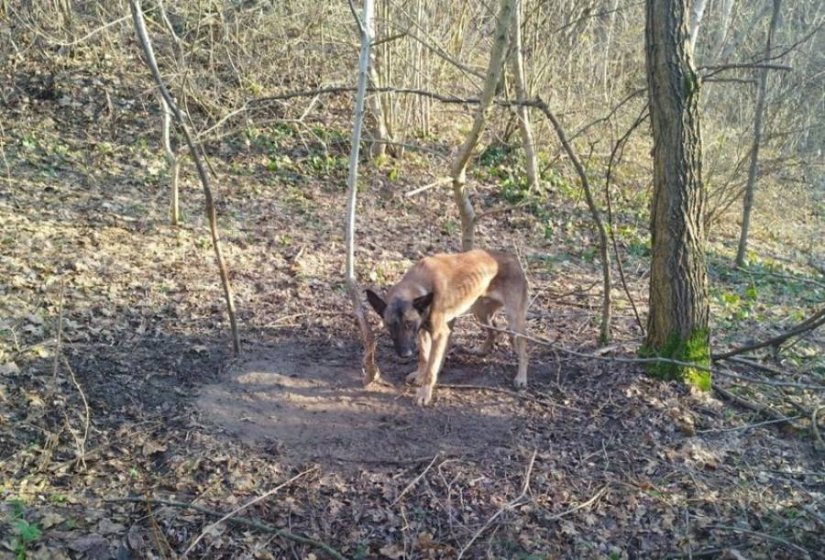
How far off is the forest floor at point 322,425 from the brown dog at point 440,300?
39 cm

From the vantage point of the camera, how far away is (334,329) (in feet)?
27.5

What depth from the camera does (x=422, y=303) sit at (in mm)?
6641

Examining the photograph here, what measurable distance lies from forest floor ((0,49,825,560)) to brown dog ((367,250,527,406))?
394 mm

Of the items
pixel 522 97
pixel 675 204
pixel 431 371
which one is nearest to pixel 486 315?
pixel 431 371

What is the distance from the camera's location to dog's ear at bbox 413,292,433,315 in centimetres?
660

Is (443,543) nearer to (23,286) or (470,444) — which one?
(470,444)

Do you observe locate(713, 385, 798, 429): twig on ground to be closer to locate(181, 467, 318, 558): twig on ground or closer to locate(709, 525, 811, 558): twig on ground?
locate(709, 525, 811, 558): twig on ground

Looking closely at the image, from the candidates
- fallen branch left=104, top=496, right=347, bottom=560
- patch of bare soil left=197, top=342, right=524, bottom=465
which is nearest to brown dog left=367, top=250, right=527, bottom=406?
patch of bare soil left=197, top=342, right=524, bottom=465

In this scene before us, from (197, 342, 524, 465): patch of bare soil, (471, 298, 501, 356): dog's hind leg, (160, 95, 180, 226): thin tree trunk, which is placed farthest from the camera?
(160, 95, 180, 226): thin tree trunk

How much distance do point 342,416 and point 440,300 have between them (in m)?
1.48

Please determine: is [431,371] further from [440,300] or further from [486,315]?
[486,315]

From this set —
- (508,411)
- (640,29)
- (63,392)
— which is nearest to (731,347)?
(508,411)

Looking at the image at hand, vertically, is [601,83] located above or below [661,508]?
above

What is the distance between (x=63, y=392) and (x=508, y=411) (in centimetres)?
428
